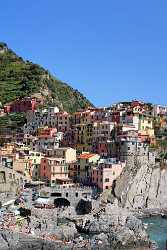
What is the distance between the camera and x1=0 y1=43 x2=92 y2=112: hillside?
102312mm

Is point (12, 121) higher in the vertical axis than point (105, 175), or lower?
higher

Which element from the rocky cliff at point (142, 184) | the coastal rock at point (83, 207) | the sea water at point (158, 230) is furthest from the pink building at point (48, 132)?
the sea water at point (158, 230)

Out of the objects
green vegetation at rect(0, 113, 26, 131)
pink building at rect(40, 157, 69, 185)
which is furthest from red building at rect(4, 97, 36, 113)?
pink building at rect(40, 157, 69, 185)

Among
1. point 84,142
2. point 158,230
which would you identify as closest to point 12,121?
point 84,142

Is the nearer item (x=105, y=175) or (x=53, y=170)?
(x=105, y=175)

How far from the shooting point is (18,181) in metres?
Answer: 62.6

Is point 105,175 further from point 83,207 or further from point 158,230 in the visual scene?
point 158,230

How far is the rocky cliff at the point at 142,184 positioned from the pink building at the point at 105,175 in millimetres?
729

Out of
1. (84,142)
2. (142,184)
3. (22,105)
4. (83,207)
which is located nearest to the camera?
(83,207)

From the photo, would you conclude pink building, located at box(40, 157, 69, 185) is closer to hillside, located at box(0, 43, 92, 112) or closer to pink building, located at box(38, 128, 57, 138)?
pink building, located at box(38, 128, 57, 138)

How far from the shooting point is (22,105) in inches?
3723

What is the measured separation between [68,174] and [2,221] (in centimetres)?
1972

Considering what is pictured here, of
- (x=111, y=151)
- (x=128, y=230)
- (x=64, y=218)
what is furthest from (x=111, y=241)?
(x=111, y=151)

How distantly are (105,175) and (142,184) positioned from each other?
5.17 meters
